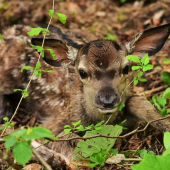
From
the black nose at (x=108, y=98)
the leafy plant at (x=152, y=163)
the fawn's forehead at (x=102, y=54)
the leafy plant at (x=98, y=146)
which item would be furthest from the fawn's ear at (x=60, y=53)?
the leafy plant at (x=152, y=163)

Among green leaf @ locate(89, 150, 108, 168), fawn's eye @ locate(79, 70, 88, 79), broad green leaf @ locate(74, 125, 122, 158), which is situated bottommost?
green leaf @ locate(89, 150, 108, 168)

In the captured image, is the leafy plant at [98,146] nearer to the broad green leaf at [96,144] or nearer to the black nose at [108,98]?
the broad green leaf at [96,144]

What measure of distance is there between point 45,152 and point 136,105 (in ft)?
4.22

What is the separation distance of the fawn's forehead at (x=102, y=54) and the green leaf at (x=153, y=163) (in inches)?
58.1

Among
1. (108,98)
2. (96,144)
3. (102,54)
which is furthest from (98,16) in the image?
(96,144)

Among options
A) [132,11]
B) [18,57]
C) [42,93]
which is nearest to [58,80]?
[42,93]

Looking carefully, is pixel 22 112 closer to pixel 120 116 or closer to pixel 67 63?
pixel 67 63

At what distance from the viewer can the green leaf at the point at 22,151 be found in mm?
2514

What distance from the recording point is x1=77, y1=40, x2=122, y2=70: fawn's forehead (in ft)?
13.9

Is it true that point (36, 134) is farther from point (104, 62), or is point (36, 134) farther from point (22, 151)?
point (104, 62)

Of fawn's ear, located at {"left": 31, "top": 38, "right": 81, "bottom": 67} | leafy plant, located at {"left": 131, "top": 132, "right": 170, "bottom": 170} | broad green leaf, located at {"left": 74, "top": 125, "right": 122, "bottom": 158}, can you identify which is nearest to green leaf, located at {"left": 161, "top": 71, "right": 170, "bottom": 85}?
fawn's ear, located at {"left": 31, "top": 38, "right": 81, "bottom": 67}

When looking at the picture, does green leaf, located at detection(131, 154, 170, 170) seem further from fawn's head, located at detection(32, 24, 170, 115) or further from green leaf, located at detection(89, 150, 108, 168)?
fawn's head, located at detection(32, 24, 170, 115)

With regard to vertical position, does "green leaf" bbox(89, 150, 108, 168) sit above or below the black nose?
below

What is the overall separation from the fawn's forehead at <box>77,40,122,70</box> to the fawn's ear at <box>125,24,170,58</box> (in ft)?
1.19
